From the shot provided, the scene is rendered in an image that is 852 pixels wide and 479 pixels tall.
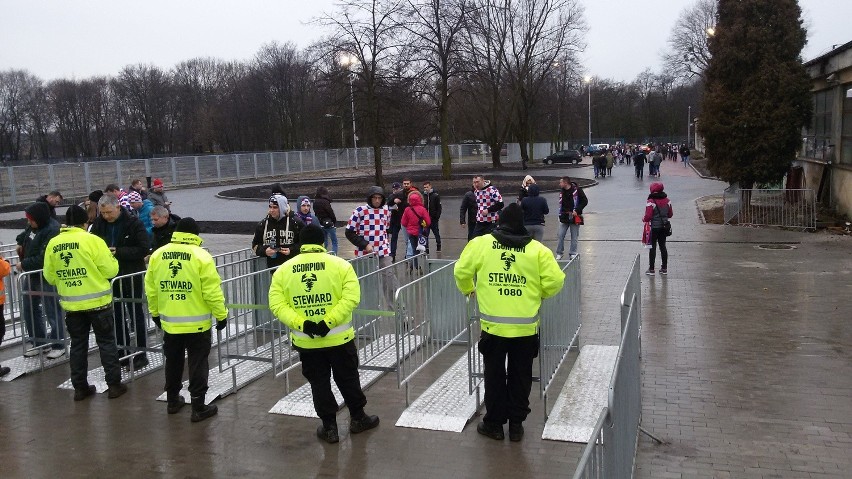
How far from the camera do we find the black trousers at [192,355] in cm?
660

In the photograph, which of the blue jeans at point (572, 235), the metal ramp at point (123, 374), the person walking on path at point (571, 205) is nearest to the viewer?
the metal ramp at point (123, 374)


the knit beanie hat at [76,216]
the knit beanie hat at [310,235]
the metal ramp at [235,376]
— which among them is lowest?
the metal ramp at [235,376]

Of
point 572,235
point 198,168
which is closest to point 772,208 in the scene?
point 572,235

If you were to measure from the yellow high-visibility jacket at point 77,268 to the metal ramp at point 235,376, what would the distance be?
123 centimetres

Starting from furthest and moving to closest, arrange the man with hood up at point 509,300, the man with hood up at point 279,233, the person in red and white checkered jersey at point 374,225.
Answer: the person in red and white checkered jersey at point 374,225 < the man with hood up at point 279,233 < the man with hood up at point 509,300

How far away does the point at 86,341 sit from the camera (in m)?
7.26

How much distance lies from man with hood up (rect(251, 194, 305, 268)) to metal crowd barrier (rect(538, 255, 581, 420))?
344 cm

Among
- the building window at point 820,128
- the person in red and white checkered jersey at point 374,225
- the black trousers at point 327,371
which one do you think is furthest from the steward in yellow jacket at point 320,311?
the building window at point 820,128

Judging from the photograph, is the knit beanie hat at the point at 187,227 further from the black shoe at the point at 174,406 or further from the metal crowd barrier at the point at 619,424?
the metal crowd barrier at the point at 619,424

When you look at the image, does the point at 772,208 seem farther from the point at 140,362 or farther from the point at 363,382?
the point at 140,362

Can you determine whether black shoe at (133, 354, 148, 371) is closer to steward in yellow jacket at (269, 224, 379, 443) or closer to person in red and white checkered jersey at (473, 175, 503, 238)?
steward in yellow jacket at (269, 224, 379, 443)

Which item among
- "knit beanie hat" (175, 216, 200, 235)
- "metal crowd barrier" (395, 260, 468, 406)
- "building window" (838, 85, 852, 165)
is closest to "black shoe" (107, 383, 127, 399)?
"knit beanie hat" (175, 216, 200, 235)

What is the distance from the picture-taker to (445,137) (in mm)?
41031

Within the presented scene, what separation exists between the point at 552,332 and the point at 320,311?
2512 mm
